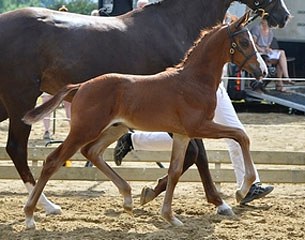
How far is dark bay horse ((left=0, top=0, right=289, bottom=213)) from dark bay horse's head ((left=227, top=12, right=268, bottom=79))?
0.89m

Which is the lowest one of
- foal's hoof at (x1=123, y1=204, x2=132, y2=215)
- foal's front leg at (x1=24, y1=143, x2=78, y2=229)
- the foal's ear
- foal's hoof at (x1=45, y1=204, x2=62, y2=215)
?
foal's hoof at (x1=45, y1=204, x2=62, y2=215)

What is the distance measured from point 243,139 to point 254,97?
9.18m

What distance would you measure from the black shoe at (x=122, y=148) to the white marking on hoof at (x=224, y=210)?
1.23 m

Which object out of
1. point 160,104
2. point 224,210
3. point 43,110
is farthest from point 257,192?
point 43,110

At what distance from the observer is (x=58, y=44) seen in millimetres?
6703

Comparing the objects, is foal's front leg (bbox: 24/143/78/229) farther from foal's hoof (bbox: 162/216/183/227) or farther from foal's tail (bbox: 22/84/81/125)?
foal's hoof (bbox: 162/216/183/227)

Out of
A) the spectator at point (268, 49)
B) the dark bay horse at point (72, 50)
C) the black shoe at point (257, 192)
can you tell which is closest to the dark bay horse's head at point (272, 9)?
the dark bay horse at point (72, 50)

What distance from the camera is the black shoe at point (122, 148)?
294 inches

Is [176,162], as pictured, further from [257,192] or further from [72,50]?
[72,50]

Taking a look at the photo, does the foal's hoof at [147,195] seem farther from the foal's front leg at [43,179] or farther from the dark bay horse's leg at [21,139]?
the foal's front leg at [43,179]

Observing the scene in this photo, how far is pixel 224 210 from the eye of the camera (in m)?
6.59

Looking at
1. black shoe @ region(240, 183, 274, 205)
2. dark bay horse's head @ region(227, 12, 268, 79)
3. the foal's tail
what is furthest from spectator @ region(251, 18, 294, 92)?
the foal's tail

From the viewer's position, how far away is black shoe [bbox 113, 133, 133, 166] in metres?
7.47

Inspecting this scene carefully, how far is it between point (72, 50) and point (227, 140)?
163 cm
